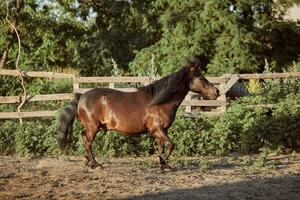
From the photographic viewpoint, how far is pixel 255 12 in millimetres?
24781

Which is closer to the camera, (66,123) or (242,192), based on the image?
(242,192)

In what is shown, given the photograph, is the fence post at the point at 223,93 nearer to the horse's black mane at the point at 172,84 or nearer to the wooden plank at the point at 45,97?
the wooden plank at the point at 45,97

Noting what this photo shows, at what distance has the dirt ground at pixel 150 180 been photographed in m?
6.86

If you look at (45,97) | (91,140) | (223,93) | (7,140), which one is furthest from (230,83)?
(7,140)

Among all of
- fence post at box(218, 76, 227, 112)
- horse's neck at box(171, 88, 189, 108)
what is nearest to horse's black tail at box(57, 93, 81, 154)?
horse's neck at box(171, 88, 189, 108)

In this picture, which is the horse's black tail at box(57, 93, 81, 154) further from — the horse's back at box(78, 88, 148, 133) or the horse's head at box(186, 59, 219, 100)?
the horse's head at box(186, 59, 219, 100)

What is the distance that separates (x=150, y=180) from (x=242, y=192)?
58.1 inches

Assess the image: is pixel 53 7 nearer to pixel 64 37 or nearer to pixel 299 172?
pixel 64 37

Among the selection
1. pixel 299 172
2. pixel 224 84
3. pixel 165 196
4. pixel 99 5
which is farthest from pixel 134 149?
pixel 99 5

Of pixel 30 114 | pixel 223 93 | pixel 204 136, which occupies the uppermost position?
pixel 223 93

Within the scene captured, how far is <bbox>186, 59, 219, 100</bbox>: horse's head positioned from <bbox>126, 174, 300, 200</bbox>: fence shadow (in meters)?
1.75

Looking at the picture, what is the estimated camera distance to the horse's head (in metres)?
8.75

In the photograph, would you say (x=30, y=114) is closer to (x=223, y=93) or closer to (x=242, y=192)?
(x=223, y=93)

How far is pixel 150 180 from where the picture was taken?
7812 millimetres
